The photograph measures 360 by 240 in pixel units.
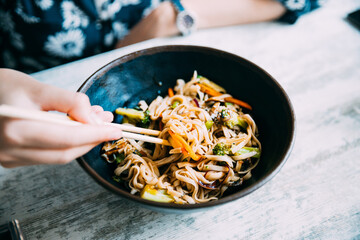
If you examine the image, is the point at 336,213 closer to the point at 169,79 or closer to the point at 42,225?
the point at 169,79

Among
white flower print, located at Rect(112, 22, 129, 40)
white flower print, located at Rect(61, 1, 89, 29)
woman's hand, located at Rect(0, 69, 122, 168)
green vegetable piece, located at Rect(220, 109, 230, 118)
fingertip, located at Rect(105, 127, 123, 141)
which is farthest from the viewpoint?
white flower print, located at Rect(112, 22, 129, 40)

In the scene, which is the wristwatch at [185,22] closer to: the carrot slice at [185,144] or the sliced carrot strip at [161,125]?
the sliced carrot strip at [161,125]

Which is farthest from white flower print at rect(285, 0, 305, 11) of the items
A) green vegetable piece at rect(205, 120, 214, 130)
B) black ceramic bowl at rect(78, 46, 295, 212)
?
green vegetable piece at rect(205, 120, 214, 130)

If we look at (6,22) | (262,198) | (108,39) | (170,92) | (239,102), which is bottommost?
(262,198)

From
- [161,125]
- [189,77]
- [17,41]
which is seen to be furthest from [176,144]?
[17,41]

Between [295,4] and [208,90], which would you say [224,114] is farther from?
[295,4]

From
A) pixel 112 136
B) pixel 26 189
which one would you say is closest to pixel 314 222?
pixel 112 136

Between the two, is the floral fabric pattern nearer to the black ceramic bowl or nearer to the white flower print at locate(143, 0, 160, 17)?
the white flower print at locate(143, 0, 160, 17)

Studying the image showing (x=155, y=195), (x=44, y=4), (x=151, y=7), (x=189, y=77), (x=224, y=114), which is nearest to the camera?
(x=155, y=195)
